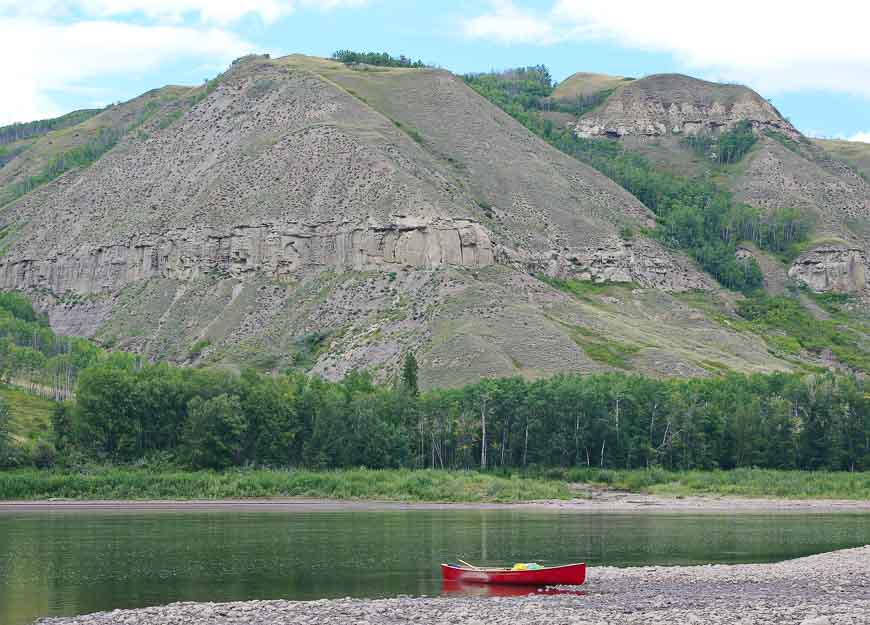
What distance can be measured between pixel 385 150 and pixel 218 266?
88.3ft

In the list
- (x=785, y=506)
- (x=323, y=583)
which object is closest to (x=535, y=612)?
(x=323, y=583)

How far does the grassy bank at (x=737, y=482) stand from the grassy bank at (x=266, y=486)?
14.2 ft

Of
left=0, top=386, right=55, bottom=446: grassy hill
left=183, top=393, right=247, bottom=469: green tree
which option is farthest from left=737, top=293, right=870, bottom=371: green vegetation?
left=0, top=386, right=55, bottom=446: grassy hill

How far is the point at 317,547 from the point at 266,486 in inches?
1205

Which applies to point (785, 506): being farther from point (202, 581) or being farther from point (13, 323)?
point (13, 323)

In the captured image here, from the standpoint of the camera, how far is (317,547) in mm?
57312

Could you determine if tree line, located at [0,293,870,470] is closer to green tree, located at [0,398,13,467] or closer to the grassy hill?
green tree, located at [0,398,13,467]

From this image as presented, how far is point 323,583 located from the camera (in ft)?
149

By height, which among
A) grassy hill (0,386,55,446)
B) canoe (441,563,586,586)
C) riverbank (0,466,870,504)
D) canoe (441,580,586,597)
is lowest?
riverbank (0,466,870,504)

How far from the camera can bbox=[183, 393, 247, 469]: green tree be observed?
90.9m

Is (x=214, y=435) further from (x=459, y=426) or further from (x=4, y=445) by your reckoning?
(x=459, y=426)

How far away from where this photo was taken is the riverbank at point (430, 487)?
3351 inches

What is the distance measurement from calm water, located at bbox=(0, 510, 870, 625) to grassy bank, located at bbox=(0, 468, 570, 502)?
649 cm

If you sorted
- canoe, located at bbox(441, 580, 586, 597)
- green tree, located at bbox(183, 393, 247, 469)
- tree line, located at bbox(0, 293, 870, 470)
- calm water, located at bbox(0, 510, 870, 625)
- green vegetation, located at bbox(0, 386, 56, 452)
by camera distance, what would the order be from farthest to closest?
1. green vegetation, located at bbox(0, 386, 56, 452)
2. tree line, located at bbox(0, 293, 870, 470)
3. green tree, located at bbox(183, 393, 247, 469)
4. calm water, located at bbox(0, 510, 870, 625)
5. canoe, located at bbox(441, 580, 586, 597)
